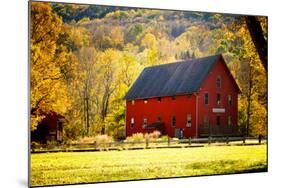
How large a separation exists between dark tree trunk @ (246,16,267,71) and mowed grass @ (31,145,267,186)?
156 cm

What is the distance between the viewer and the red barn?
9.80 meters

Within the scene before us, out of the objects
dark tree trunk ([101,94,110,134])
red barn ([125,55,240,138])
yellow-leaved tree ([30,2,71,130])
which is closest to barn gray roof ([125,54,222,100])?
red barn ([125,55,240,138])

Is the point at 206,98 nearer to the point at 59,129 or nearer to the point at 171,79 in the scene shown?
the point at 171,79

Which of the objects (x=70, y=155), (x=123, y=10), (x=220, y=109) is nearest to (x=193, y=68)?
(x=220, y=109)

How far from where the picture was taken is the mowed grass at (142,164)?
9.02m

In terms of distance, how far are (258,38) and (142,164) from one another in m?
3.02

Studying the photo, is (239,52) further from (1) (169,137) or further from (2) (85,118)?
(2) (85,118)

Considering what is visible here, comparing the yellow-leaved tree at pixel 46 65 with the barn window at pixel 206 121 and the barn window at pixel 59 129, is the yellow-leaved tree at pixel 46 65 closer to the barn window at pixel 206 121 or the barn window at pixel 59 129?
the barn window at pixel 59 129

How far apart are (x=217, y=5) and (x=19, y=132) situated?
3959 mm

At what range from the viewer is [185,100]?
1005 cm

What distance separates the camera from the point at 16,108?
8.85 meters

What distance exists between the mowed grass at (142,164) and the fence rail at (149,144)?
0.23 feet

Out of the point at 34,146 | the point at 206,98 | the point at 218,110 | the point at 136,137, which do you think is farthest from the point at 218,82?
the point at 34,146

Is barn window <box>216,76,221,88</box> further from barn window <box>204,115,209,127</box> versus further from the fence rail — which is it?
the fence rail
